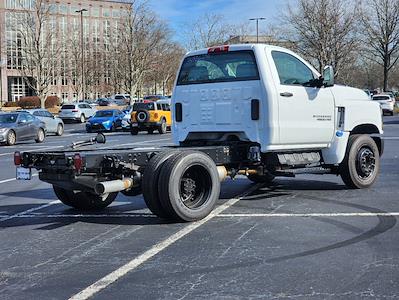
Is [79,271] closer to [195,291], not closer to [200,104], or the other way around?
[195,291]

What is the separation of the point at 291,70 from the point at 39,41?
165ft

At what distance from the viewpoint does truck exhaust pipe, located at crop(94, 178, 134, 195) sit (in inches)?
265

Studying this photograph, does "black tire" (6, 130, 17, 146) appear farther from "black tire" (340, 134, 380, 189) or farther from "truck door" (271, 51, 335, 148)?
"truck door" (271, 51, 335, 148)

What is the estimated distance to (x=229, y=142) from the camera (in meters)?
8.41

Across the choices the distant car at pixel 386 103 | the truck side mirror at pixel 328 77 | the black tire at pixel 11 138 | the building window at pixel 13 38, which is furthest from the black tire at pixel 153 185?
the building window at pixel 13 38

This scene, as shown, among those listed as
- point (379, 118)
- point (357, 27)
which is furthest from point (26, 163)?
point (357, 27)

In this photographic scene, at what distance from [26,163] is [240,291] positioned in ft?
12.8

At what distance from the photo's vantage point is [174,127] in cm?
919

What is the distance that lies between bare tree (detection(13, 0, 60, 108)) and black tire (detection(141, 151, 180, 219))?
4851 cm

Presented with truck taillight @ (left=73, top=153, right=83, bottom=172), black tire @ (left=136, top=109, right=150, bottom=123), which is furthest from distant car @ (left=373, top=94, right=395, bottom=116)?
truck taillight @ (left=73, top=153, right=83, bottom=172)

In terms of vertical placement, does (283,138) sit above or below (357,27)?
below

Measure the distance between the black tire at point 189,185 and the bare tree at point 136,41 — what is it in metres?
49.3

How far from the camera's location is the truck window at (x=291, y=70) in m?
8.43

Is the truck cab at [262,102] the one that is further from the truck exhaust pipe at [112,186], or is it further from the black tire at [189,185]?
the truck exhaust pipe at [112,186]
